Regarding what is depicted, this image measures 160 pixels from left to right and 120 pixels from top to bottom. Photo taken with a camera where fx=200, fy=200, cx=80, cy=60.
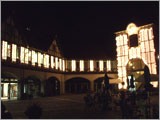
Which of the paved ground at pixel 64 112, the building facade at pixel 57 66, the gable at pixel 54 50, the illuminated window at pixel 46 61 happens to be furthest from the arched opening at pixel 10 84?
the gable at pixel 54 50

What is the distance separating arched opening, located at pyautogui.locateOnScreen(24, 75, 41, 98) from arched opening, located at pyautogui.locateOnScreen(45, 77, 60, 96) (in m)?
1.54

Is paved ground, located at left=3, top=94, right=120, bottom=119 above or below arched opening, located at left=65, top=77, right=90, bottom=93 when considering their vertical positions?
below

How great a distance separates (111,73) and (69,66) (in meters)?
8.51

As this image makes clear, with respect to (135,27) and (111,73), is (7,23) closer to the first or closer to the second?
(135,27)

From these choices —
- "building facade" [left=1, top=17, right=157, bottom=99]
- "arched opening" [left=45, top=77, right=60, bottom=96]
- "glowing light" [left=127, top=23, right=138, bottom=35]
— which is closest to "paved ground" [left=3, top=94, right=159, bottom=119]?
"building facade" [left=1, top=17, right=157, bottom=99]

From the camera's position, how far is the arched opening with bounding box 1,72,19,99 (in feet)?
80.6

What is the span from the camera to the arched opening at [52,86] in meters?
32.4

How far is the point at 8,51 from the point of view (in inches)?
940

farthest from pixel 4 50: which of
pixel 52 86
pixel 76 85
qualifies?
pixel 76 85

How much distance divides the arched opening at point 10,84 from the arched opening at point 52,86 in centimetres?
545

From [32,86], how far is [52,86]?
17.9ft

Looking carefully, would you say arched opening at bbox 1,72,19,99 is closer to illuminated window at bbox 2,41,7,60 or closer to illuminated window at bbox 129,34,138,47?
illuminated window at bbox 2,41,7,60

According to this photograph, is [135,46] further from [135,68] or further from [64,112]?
[64,112]

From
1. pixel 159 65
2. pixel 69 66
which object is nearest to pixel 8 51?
pixel 69 66
